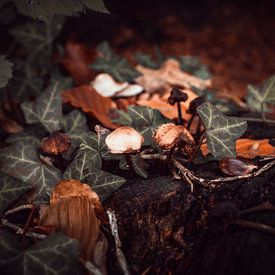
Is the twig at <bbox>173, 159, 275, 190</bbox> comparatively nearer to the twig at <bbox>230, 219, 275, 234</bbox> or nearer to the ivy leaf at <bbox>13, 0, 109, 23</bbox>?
the twig at <bbox>230, 219, 275, 234</bbox>

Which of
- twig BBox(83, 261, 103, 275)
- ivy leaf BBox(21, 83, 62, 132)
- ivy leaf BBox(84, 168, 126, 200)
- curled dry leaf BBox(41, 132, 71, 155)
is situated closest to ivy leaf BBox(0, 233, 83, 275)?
twig BBox(83, 261, 103, 275)

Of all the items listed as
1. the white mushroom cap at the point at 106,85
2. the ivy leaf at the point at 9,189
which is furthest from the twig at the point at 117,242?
the white mushroom cap at the point at 106,85

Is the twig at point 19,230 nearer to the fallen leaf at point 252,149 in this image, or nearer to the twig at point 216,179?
the twig at point 216,179

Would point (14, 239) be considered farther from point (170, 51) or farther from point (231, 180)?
point (170, 51)

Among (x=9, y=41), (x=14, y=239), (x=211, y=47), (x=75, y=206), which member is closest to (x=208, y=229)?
(x=75, y=206)

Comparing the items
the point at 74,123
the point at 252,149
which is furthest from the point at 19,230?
the point at 252,149
